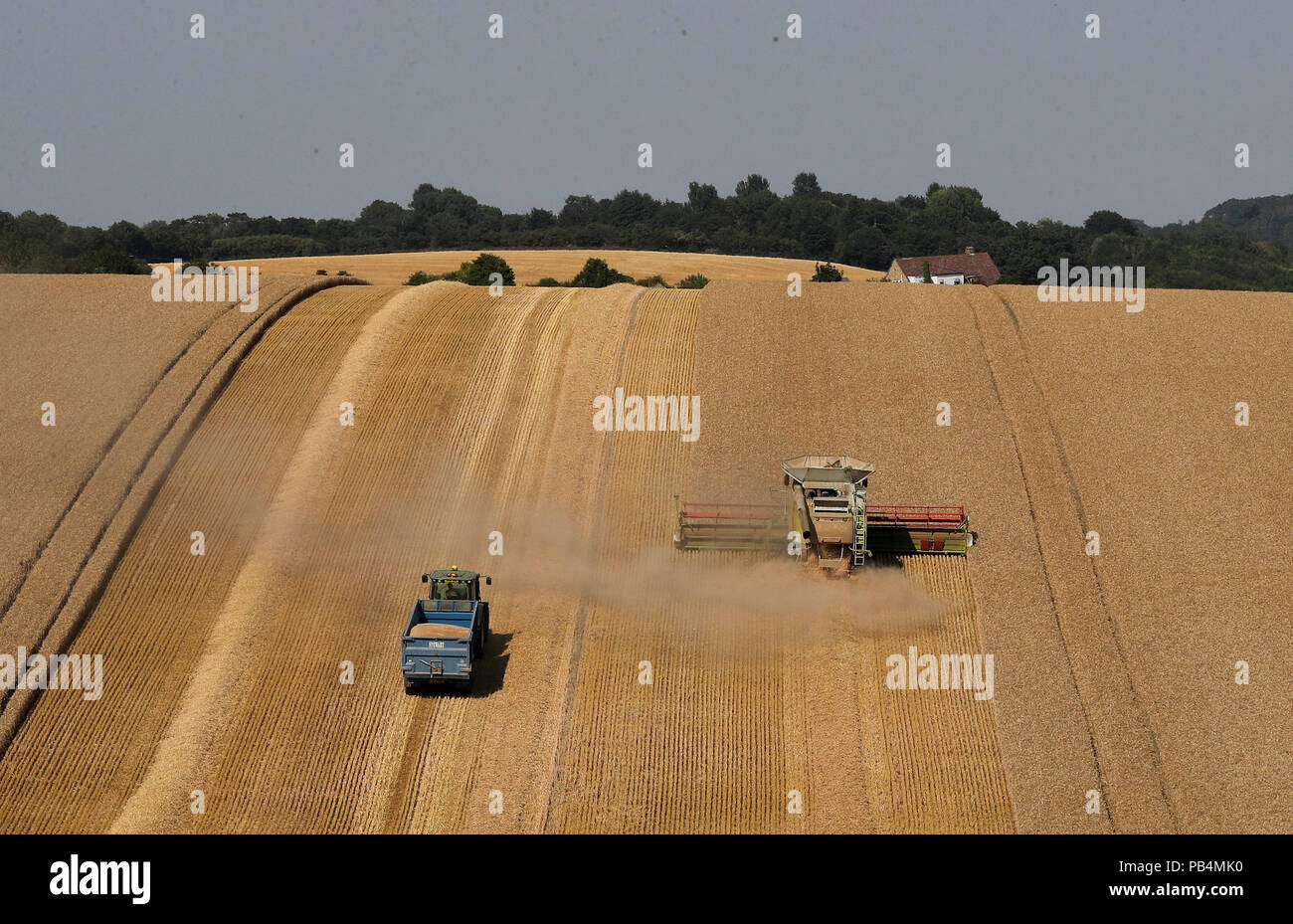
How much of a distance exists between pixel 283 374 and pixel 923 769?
27.7 m

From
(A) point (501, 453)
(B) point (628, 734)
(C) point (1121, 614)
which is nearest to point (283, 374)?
(A) point (501, 453)

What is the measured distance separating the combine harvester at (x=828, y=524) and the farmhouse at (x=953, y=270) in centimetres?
7051

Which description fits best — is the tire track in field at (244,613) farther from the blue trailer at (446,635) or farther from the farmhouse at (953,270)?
the farmhouse at (953,270)

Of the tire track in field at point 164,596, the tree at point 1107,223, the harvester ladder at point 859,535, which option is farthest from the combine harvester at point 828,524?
the tree at point 1107,223

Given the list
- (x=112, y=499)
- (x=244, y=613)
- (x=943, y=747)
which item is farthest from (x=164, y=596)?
(x=943, y=747)

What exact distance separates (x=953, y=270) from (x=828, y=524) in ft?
254

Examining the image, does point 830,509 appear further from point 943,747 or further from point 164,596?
point 164,596

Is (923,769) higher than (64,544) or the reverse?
the reverse

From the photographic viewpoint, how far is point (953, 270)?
343ft

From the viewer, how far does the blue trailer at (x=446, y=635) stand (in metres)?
28.5

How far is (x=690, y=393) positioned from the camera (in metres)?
43.7

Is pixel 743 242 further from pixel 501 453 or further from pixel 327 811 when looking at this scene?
pixel 327 811
